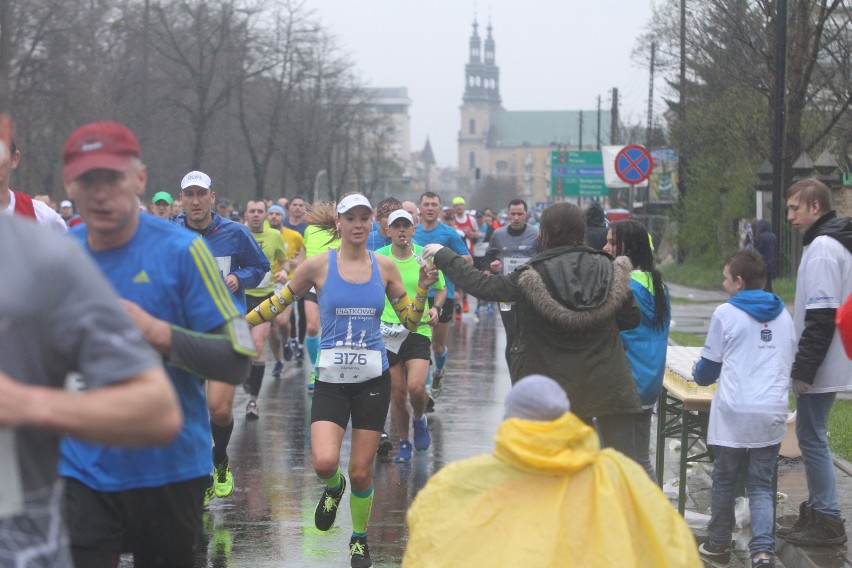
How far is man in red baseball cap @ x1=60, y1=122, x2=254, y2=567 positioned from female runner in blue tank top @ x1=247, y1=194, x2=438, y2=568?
8.71ft

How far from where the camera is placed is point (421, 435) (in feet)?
34.5

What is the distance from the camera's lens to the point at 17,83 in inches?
1428

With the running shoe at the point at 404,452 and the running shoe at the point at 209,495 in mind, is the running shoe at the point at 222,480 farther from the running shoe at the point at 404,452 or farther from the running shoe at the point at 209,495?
the running shoe at the point at 404,452

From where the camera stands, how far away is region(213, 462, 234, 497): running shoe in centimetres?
844

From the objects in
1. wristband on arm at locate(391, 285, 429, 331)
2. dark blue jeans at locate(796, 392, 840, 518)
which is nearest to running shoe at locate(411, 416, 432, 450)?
wristband on arm at locate(391, 285, 429, 331)

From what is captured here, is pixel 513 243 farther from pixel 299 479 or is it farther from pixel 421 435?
pixel 299 479

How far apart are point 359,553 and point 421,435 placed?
371cm

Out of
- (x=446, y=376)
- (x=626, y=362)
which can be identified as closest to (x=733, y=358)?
(x=626, y=362)

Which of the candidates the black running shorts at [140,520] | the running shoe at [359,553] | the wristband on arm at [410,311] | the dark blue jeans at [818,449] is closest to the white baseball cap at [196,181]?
the wristband on arm at [410,311]

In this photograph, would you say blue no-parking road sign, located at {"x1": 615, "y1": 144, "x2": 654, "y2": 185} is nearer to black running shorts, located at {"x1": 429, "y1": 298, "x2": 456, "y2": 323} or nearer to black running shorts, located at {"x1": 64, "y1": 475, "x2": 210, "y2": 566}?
black running shorts, located at {"x1": 429, "y1": 298, "x2": 456, "y2": 323}

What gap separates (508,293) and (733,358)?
49.0 inches

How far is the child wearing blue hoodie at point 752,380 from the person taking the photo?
6.52 m

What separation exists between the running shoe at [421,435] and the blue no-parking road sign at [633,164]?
11.8 m

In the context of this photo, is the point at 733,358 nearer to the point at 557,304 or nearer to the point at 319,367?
the point at 557,304
